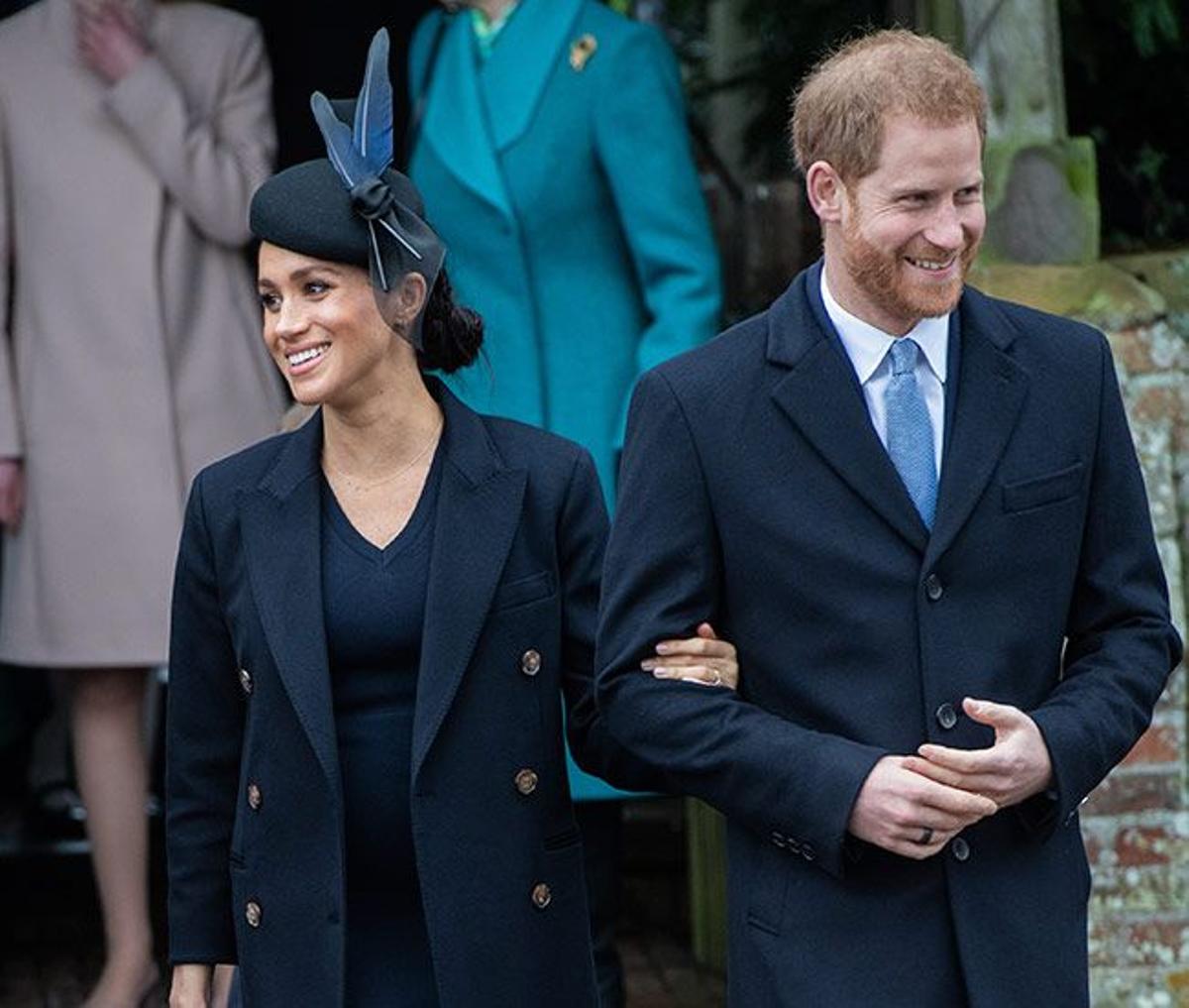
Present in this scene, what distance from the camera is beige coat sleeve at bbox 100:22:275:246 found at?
19.5 feet

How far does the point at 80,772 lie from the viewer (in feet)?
20.0

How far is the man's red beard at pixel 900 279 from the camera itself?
3625mm

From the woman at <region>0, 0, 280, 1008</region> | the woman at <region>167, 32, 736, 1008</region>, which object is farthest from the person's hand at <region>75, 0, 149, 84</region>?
the woman at <region>167, 32, 736, 1008</region>

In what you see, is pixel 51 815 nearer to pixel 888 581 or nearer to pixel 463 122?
pixel 463 122

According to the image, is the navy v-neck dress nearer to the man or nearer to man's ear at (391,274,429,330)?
man's ear at (391,274,429,330)

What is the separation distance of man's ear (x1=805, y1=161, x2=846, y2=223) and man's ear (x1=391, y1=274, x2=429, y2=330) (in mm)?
692

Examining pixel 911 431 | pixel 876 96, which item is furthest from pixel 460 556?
pixel 876 96

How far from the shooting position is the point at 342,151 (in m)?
4.21

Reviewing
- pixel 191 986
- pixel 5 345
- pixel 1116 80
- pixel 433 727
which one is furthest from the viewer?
pixel 1116 80

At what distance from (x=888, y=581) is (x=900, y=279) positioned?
344 millimetres

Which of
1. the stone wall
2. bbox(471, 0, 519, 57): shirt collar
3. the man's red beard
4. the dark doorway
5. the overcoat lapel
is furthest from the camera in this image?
the dark doorway

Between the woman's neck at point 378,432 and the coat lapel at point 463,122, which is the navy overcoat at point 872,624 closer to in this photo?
the woman's neck at point 378,432

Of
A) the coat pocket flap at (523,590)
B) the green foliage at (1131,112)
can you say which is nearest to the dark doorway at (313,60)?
the green foliage at (1131,112)

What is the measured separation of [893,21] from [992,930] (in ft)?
8.95
